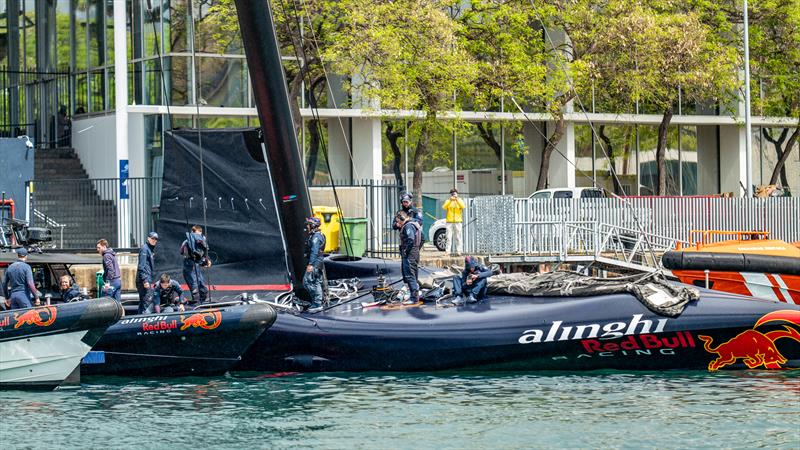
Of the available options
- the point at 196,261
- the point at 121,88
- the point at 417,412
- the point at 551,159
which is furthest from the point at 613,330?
the point at 551,159

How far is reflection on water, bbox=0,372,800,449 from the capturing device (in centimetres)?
1495

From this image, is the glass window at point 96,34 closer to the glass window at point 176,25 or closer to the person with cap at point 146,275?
the glass window at point 176,25

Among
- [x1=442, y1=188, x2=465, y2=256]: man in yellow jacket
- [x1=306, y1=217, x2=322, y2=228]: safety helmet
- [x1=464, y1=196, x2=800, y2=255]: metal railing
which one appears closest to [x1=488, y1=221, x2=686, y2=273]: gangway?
[x1=464, y1=196, x2=800, y2=255]: metal railing

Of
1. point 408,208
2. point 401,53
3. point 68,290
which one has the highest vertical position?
point 401,53

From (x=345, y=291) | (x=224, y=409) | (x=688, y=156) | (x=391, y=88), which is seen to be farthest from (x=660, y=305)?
(x=688, y=156)

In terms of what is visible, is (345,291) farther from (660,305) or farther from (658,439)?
(658,439)

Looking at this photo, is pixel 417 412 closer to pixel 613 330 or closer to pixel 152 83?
pixel 613 330

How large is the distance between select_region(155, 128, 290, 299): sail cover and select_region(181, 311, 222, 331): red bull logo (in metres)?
1.45

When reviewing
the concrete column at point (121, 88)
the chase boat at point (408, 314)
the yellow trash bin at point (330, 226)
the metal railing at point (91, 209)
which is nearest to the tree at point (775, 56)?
the yellow trash bin at point (330, 226)

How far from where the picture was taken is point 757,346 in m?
18.7

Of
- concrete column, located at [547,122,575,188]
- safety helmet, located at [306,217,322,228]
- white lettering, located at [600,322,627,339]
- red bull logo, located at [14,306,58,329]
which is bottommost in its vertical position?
white lettering, located at [600,322,627,339]

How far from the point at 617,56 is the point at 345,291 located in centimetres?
2014

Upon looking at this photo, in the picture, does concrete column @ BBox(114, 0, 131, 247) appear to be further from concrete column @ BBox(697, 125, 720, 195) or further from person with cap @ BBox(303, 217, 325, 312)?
concrete column @ BBox(697, 125, 720, 195)

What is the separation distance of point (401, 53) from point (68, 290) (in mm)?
15685
